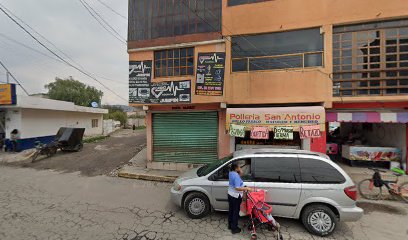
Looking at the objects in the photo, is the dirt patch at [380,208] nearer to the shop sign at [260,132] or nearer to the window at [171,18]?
the shop sign at [260,132]

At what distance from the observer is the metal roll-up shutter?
29.5 feet

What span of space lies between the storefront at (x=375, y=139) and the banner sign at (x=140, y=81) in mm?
7886

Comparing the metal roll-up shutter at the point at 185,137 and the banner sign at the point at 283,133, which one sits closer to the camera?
the banner sign at the point at 283,133

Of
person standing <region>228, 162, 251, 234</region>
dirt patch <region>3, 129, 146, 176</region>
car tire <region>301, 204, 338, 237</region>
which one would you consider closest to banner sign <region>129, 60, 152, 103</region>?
dirt patch <region>3, 129, 146, 176</region>

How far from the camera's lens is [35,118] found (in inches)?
623

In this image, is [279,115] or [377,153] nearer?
[279,115]

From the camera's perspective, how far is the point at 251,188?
4.38m

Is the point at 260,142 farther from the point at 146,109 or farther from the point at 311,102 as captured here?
the point at 146,109

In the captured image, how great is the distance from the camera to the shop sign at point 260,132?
7.64 meters

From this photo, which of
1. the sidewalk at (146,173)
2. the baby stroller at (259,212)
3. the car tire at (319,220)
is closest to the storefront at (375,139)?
the car tire at (319,220)

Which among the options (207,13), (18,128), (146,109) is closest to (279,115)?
(207,13)

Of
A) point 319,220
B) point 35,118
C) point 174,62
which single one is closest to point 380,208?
point 319,220

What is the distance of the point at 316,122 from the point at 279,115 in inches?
51.6

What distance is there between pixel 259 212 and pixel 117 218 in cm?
344
